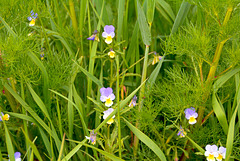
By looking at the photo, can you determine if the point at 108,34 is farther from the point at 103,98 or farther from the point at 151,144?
the point at 151,144

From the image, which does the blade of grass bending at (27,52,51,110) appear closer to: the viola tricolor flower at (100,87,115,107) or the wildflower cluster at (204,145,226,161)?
the viola tricolor flower at (100,87,115,107)

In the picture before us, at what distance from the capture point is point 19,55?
1.19 metres

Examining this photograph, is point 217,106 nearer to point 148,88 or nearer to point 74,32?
point 148,88

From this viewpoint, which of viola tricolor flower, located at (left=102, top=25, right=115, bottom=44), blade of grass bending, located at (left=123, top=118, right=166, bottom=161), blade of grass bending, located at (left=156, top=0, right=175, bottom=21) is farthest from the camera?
blade of grass bending, located at (left=156, top=0, right=175, bottom=21)

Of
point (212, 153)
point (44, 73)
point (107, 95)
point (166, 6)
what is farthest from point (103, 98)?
point (166, 6)

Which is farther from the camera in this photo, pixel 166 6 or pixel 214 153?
pixel 166 6

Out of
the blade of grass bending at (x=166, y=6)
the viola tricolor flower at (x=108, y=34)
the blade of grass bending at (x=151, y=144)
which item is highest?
the blade of grass bending at (x=166, y=6)

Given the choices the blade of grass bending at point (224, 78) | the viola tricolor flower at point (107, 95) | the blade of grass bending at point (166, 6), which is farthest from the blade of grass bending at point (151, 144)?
the blade of grass bending at point (166, 6)

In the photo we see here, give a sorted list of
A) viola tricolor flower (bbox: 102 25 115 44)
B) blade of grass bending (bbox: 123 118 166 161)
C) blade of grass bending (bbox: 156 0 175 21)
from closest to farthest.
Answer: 1. blade of grass bending (bbox: 123 118 166 161)
2. viola tricolor flower (bbox: 102 25 115 44)
3. blade of grass bending (bbox: 156 0 175 21)

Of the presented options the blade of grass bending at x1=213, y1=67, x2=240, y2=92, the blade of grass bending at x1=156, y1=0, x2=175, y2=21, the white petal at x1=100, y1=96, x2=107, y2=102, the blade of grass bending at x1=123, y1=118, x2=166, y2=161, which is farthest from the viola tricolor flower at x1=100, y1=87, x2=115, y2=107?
the blade of grass bending at x1=156, y1=0, x2=175, y2=21

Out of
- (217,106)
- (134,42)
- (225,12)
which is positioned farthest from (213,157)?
(134,42)

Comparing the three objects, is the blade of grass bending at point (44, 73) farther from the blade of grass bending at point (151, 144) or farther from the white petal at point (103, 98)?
the blade of grass bending at point (151, 144)

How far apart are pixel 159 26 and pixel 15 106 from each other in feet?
3.02

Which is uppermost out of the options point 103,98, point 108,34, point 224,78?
point 108,34
